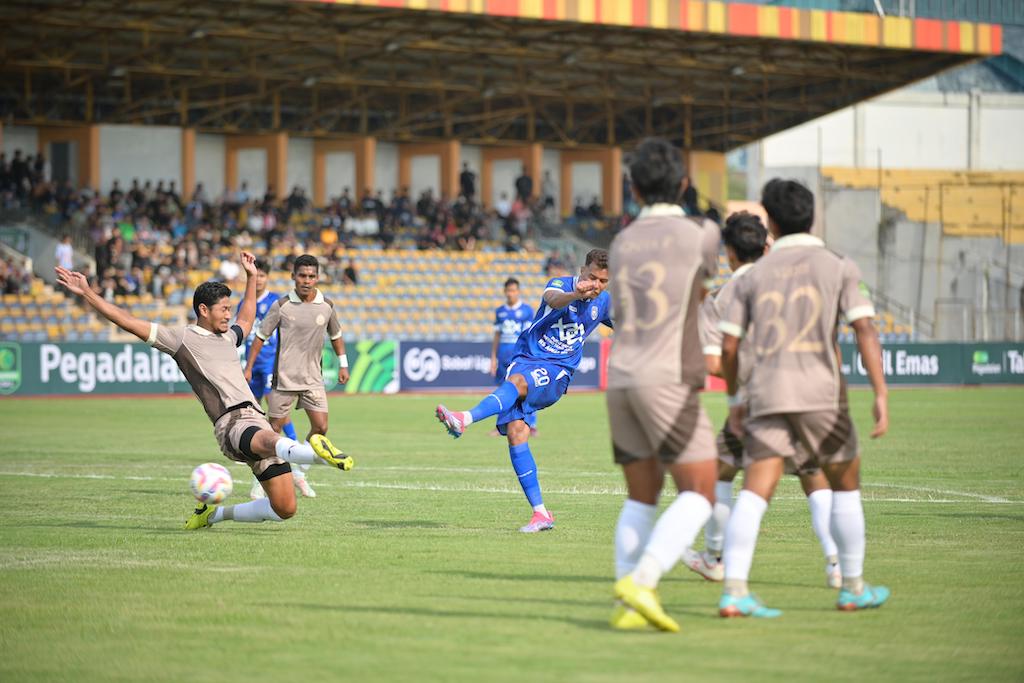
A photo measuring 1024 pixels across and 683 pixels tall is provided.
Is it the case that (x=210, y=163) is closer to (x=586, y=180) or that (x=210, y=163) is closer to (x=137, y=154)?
(x=137, y=154)

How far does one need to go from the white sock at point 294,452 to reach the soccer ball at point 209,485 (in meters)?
0.73

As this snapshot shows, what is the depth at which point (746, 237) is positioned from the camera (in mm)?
8492

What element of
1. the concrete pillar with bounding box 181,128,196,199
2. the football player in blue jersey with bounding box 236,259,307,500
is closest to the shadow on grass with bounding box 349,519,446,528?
the football player in blue jersey with bounding box 236,259,307,500

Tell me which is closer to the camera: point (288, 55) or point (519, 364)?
point (519, 364)

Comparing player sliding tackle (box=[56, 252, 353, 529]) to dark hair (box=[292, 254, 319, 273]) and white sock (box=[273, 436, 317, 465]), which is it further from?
dark hair (box=[292, 254, 319, 273])

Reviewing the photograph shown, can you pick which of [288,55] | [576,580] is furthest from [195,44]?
[576,580]

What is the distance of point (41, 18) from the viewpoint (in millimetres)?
40625

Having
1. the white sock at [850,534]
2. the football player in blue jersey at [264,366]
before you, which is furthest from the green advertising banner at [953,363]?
the white sock at [850,534]

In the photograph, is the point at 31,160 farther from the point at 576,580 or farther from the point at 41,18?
the point at 576,580

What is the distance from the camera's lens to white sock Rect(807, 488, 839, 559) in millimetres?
8281

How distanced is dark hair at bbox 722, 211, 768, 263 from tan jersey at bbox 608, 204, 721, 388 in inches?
53.3

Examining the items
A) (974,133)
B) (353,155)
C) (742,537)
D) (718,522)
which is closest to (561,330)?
(718,522)

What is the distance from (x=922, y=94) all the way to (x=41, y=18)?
42240mm

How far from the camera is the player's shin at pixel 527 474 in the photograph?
37.2ft
